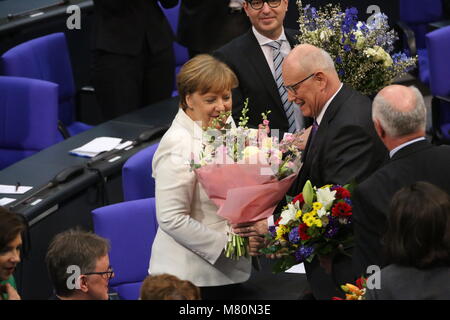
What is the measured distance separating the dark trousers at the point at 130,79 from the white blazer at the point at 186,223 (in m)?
2.63

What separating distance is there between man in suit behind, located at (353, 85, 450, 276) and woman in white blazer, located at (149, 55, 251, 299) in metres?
0.69

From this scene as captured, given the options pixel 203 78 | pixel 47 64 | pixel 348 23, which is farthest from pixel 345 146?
pixel 47 64

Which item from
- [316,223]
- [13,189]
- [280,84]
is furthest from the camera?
[13,189]

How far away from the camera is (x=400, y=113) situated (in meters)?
3.48

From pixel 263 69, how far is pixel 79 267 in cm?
172

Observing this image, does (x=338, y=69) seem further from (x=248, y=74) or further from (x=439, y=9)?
(x=439, y=9)

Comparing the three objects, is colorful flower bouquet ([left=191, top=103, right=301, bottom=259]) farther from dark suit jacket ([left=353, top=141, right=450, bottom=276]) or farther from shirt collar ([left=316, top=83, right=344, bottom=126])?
dark suit jacket ([left=353, top=141, right=450, bottom=276])

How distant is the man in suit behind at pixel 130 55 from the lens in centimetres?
649

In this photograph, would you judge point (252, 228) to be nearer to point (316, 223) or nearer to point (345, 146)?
point (316, 223)

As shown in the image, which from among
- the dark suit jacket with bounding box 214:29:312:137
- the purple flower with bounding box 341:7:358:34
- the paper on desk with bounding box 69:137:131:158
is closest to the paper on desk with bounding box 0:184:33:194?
the paper on desk with bounding box 69:137:131:158

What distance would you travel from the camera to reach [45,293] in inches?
202

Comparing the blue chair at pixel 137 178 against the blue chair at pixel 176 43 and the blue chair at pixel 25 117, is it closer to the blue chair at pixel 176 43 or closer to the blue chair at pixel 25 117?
the blue chair at pixel 25 117

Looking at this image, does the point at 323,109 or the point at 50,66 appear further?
the point at 50,66

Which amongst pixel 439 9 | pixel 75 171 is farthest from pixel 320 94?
pixel 439 9
